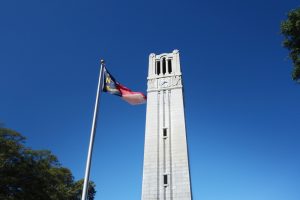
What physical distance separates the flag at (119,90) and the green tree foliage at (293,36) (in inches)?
399

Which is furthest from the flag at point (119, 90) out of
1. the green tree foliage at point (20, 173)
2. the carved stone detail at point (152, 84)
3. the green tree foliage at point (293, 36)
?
the carved stone detail at point (152, 84)

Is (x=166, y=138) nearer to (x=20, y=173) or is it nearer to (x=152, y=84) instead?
(x=152, y=84)

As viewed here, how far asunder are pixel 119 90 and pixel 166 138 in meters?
19.6

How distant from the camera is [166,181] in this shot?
33594 millimetres

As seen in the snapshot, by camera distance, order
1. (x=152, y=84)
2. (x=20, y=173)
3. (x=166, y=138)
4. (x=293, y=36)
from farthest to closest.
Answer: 1. (x=152, y=84)
2. (x=166, y=138)
3. (x=20, y=173)
4. (x=293, y=36)

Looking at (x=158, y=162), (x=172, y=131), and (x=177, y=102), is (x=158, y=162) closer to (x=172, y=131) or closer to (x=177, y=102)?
(x=172, y=131)

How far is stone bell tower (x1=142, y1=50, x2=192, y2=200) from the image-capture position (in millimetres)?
32844

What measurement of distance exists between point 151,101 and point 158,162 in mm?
9740

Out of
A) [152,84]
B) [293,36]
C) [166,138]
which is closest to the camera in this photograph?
[293,36]

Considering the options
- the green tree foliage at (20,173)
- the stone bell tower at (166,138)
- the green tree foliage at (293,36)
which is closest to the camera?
the green tree foliage at (293,36)

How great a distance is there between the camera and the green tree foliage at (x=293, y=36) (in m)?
17.1

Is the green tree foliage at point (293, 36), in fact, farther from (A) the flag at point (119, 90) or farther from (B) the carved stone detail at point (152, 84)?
(B) the carved stone detail at point (152, 84)

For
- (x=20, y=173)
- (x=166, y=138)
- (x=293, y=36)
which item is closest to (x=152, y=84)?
(x=166, y=138)

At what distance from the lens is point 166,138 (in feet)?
122
